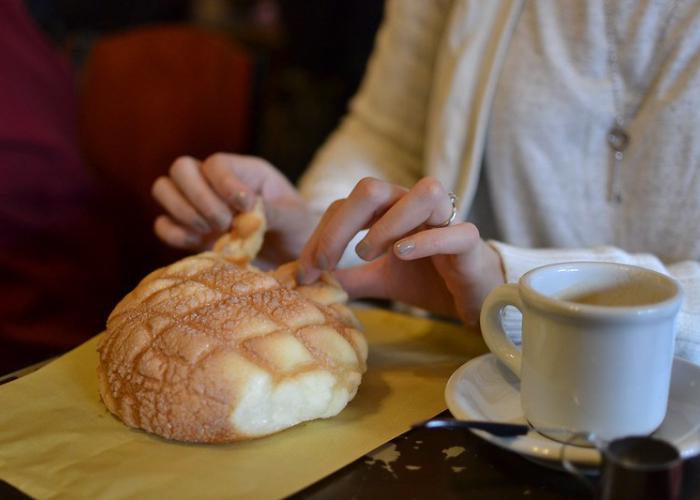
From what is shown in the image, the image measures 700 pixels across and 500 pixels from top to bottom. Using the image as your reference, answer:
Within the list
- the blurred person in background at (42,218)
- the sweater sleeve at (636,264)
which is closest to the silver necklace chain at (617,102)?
the sweater sleeve at (636,264)

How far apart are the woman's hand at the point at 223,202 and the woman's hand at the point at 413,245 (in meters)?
0.16

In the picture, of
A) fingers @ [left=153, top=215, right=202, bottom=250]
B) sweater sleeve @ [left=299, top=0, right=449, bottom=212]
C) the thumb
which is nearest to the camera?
the thumb

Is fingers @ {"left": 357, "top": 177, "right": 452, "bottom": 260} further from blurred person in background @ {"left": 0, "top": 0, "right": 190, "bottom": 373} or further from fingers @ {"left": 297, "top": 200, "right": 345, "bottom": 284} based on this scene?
blurred person in background @ {"left": 0, "top": 0, "right": 190, "bottom": 373}

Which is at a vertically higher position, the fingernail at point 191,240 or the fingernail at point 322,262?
the fingernail at point 322,262

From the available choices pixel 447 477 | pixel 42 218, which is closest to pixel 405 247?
pixel 447 477

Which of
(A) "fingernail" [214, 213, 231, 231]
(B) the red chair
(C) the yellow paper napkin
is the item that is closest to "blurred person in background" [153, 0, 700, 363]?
(A) "fingernail" [214, 213, 231, 231]

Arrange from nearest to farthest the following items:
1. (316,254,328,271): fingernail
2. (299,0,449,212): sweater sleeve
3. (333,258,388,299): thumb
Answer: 1. (316,254,328,271): fingernail
2. (333,258,388,299): thumb
3. (299,0,449,212): sweater sleeve

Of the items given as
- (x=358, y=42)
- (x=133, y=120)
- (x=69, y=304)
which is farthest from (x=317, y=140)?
Result: (x=69, y=304)

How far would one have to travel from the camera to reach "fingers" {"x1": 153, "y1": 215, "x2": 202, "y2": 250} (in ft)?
3.18

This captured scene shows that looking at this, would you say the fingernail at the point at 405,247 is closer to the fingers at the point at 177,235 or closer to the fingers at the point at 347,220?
the fingers at the point at 347,220

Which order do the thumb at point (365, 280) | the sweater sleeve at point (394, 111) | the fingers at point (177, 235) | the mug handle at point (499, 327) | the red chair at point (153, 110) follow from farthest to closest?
1. the red chair at point (153, 110)
2. the sweater sleeve at point (394, 111)
3. the fingers at point (177, 235)
4. the thumb at point (365, 280)
5. the mug handle at point (499, 327)

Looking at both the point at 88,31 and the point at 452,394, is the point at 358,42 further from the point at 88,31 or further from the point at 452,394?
the point at 452,394

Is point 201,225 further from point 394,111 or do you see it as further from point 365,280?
point 394,111

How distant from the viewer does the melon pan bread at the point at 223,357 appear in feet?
1.99
